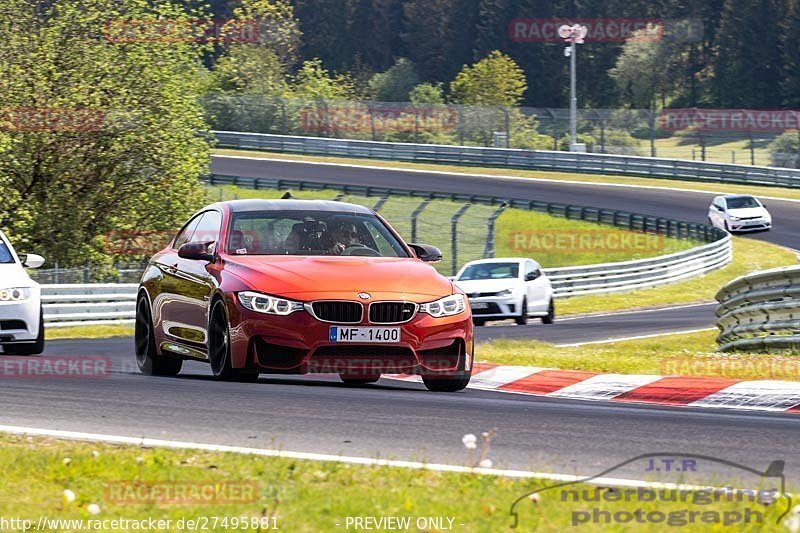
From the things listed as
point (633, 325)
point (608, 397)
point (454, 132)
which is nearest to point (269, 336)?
point (608, 397)

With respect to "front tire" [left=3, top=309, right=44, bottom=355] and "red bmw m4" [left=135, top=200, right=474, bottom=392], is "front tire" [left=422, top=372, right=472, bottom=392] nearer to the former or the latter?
"red bmw m4" [left=135, top=200, right=474, bottom=392]

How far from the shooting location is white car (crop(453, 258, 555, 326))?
2619 cm

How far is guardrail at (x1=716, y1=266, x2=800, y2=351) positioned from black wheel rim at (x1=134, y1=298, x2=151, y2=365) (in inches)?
297

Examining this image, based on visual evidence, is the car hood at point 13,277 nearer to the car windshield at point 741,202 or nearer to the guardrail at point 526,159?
the car windshield at point 741,202

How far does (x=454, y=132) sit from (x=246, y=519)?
71.3m

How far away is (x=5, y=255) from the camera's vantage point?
15398 millimetres

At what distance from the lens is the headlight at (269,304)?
973 cm

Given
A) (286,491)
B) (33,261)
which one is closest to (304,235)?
(286,491)

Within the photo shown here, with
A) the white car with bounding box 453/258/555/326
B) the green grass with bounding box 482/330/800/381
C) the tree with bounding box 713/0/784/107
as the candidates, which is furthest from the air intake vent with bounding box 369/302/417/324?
the tree with bounding box 713/0/784/107

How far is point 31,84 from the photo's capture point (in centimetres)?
3153

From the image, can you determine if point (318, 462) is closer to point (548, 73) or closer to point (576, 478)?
point (576, 478)

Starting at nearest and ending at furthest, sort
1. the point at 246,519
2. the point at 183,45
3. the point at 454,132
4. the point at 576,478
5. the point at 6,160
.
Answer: the point at 246,519 → the point at 576,478 → the point at 6,160 → the point at 183,45 → the point at 454,132

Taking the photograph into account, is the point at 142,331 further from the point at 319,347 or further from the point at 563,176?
the point at 563,176

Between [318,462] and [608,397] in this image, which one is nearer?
[318,462]
